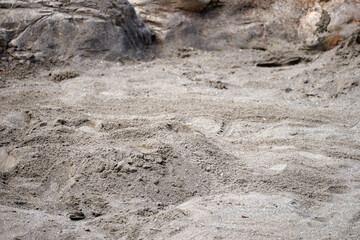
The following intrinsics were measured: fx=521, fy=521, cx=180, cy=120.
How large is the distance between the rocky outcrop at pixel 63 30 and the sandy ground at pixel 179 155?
0.38 metres

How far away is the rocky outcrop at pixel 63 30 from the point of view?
654 cm

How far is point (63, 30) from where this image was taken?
21.8ft

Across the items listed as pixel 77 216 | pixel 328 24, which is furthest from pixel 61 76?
pixel 328 24

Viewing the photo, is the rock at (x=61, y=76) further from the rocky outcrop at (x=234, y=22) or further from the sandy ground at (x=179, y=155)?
the rocky outcrop at (x=234, y=22)

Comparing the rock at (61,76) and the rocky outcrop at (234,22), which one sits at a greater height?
the rocky outcrop at (234,22)

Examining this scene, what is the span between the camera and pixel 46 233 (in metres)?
3.04

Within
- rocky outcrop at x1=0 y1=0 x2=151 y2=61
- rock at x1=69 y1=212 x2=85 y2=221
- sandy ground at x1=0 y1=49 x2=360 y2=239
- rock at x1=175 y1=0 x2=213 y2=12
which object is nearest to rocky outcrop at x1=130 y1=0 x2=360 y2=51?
rock at x1=175 y1=0 x2=213 y2=12

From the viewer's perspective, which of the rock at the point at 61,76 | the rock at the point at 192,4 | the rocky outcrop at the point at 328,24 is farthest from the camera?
the rock at the point at 192,4

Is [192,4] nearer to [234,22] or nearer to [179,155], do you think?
[234,22]

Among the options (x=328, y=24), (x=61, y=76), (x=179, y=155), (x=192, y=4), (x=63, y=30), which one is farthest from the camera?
(x=192, y=4)

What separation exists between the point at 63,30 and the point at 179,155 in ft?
10.9

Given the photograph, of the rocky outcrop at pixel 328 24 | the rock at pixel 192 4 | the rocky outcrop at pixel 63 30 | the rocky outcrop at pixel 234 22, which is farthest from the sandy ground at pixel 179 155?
the rock at pixel 192 4

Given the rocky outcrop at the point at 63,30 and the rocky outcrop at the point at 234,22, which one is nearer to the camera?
the rocky outcrop at the point at 63,30

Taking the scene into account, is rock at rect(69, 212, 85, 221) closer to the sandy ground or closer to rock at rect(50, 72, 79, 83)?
the sandy ground
